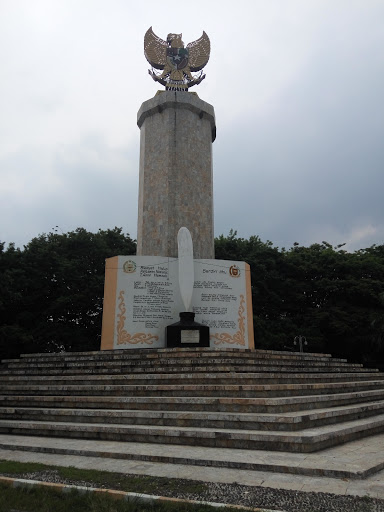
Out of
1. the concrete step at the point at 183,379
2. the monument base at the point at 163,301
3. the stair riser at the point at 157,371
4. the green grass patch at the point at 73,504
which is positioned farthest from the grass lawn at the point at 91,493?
the monument base at the point at 163,301

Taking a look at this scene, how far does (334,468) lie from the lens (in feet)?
14.8

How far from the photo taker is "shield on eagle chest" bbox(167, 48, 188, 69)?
755 inches

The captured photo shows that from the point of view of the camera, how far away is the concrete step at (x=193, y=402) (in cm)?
676

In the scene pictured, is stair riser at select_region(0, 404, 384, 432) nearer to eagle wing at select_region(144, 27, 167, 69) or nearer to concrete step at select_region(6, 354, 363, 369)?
concrete step at select_region(6, 354, 363, 369)

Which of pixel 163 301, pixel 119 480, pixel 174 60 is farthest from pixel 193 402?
pixel 174 60

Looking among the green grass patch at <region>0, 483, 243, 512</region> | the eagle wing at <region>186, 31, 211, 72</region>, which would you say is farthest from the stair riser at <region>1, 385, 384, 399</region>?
the eagle wing at <region>186, 31, 211, 72</region>

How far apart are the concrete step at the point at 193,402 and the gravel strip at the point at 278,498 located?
104 inches

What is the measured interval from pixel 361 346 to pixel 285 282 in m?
5.93

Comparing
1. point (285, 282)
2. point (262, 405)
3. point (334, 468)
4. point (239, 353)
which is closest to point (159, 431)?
point (262, 405)

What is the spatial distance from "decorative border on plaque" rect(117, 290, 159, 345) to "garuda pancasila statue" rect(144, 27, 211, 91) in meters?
10.7

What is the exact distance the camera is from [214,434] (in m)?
5.93

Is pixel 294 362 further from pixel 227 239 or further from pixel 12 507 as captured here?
pixel 227 239

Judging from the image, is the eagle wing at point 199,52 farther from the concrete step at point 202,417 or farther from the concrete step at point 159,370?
the concrete step at point 202,417

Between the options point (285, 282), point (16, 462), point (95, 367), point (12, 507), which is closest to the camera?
point (12, 507)
